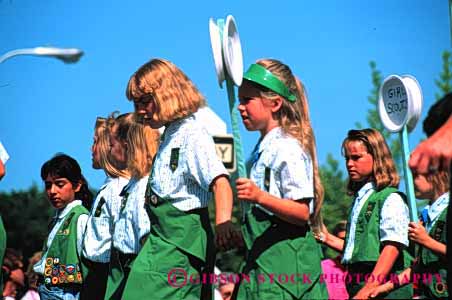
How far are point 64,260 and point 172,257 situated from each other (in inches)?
72.9

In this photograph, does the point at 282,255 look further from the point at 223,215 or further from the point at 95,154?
the point at 95,154

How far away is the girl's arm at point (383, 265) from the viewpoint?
518 centimetres

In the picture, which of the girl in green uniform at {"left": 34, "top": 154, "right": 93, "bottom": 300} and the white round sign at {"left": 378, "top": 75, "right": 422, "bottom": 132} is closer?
the white round sign at {"left": 378, "top": 75, "right": 422, "bottom": 132}

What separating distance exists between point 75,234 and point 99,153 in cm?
55

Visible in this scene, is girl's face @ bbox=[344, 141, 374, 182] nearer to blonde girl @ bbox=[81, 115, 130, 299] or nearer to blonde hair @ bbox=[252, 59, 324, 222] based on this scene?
blonde hair @ bbox=[252, 59, 324, 222]

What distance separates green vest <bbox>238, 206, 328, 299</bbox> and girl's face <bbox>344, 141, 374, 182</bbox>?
1.42 meters

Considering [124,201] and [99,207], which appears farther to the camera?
[99,207]

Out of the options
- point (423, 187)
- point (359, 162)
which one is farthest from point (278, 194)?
point (423, 187)

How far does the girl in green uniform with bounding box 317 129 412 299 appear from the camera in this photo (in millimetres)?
5340

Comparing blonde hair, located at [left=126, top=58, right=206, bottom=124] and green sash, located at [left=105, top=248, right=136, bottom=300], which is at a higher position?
blonde hair, located at [left=126, top=58, right=206, bottom=124]

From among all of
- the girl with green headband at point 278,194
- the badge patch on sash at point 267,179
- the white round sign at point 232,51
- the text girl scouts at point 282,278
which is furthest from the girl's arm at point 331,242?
the white round sign at point 232,51

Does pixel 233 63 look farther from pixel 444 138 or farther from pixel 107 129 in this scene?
pixel 444 138

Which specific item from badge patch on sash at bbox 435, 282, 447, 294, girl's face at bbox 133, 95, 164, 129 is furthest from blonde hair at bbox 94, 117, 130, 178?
badge patch on sash at bbox 435, 282, 447, 294

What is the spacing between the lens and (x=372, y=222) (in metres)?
5.50
